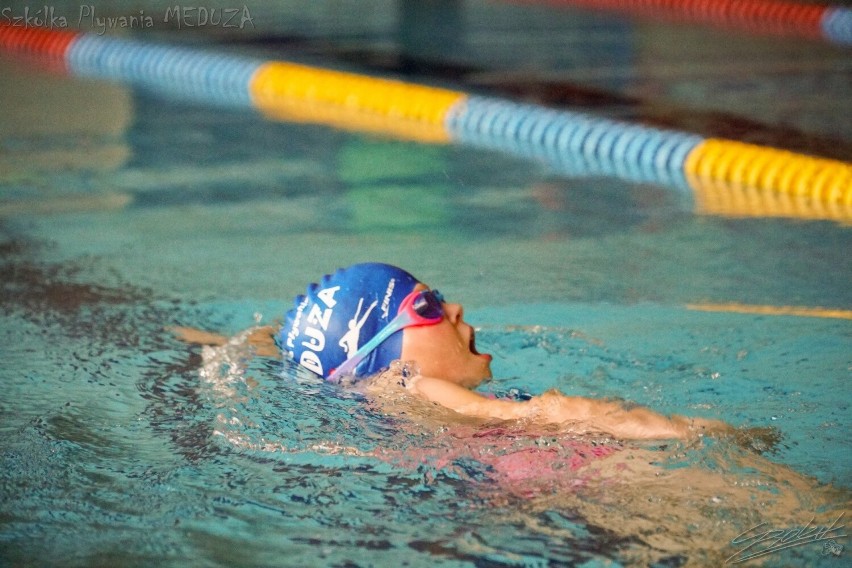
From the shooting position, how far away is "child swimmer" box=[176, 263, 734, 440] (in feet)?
10.5

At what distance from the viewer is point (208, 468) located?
3119mm

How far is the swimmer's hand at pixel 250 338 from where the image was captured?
3.79 metres

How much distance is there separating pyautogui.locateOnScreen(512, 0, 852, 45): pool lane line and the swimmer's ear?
812 centimetres

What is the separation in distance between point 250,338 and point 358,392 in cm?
61

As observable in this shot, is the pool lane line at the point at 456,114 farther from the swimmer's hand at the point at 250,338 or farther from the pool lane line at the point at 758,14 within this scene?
the pool lane line at the point at 758,14

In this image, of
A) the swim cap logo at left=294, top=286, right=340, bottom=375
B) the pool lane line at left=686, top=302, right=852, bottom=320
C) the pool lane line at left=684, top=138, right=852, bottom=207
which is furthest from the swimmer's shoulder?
the pool lane line at left=684, top=138, right=852, bottom=207

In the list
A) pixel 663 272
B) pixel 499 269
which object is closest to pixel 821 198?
pixel 663 272

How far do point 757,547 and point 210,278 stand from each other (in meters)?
2.79

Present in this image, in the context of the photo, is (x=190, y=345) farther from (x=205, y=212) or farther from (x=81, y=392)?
(x=205, y=212)

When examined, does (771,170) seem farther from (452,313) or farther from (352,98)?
(452,313)

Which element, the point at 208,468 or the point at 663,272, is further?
the point at 663,272

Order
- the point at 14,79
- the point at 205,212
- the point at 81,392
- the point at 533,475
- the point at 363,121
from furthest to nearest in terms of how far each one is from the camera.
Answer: the point at 14,79, the point at 363,121, the point at 205,212, the point at 81,392, the point at 533,475

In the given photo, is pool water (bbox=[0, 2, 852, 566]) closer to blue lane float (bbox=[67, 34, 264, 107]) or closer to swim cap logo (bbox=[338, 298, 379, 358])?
swim cap logo (bbox=[338, 298, 379, 358])

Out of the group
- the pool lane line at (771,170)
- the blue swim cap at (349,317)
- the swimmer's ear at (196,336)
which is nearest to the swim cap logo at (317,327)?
the blue swim cap at (349,317)
